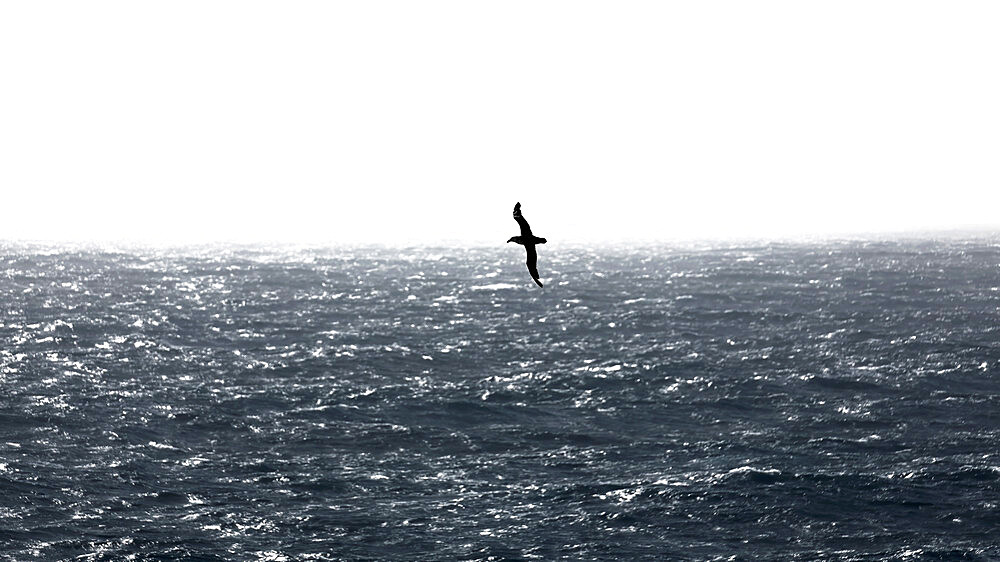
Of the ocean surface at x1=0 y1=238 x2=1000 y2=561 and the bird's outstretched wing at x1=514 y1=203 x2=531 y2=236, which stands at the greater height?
the bird's outstretched wing at x1=514 y1=203 x2=531 y2=236

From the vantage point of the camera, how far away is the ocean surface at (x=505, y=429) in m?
80.9

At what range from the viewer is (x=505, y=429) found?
109 m

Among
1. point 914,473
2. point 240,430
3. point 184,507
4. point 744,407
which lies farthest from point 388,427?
point 914,473

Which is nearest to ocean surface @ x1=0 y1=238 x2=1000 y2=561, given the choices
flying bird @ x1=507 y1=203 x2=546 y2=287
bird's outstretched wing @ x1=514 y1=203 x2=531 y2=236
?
flying bird @ x1=507 y1=203 x2=546 y2=287

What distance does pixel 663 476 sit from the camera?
306 feet

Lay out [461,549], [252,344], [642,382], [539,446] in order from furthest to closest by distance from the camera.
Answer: [252,344]
[642,382]
[539,446]
[461,549]

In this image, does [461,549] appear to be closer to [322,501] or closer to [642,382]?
[322,501]

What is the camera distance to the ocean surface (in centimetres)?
8088

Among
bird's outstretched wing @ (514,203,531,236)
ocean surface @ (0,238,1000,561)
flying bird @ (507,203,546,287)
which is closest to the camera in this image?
flying bird @ (507,203,546,287)

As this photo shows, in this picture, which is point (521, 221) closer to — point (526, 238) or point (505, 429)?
point (526, 238)

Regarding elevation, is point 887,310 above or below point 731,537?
above

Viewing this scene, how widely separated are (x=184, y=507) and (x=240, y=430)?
22.5 metres

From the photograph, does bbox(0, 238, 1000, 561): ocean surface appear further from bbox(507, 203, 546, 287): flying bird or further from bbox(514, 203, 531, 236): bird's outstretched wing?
bbox(514, 203, 531, 236): bird's outstretched wing

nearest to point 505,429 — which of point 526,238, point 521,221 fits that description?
point 526,238
